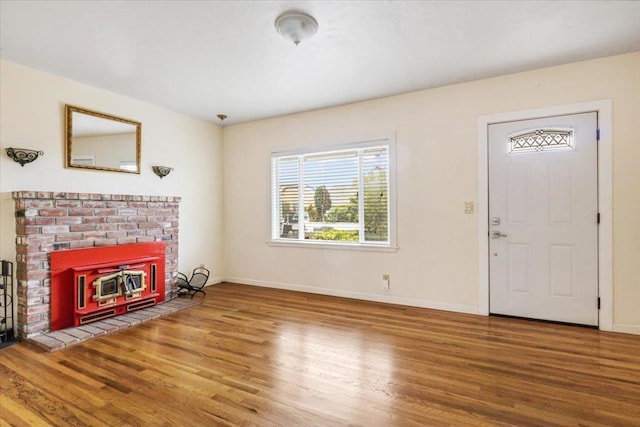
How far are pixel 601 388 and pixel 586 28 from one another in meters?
2.57

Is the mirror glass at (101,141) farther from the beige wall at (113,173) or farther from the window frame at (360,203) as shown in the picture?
the window frame at (360,203)

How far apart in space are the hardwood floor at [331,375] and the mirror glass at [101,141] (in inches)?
73.9

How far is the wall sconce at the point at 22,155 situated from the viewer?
2927mm

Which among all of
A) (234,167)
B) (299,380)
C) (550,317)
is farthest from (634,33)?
(234,167)

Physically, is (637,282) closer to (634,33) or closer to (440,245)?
(440,245)

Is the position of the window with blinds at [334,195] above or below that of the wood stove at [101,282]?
above

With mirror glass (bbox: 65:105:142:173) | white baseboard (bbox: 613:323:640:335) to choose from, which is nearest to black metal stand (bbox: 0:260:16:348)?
mirror glass (bbox: 65:105:142:173)

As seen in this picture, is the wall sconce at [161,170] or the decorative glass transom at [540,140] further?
the wall sconce at [161,170]

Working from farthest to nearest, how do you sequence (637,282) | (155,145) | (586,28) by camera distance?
1. (155,145)
2. (637,282)
3. (586,28)

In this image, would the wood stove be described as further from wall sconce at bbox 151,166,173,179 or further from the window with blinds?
the window with blinds

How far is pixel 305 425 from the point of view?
172cm

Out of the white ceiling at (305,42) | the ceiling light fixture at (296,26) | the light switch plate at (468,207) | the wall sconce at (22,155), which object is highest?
the white ceiling at (305,42)

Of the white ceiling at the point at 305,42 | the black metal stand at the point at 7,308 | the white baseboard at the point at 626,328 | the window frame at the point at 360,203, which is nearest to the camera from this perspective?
the white ceiling at the point at 305,42

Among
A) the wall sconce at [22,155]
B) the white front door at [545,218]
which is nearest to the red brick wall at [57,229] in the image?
the wall sconce at [22,155]
